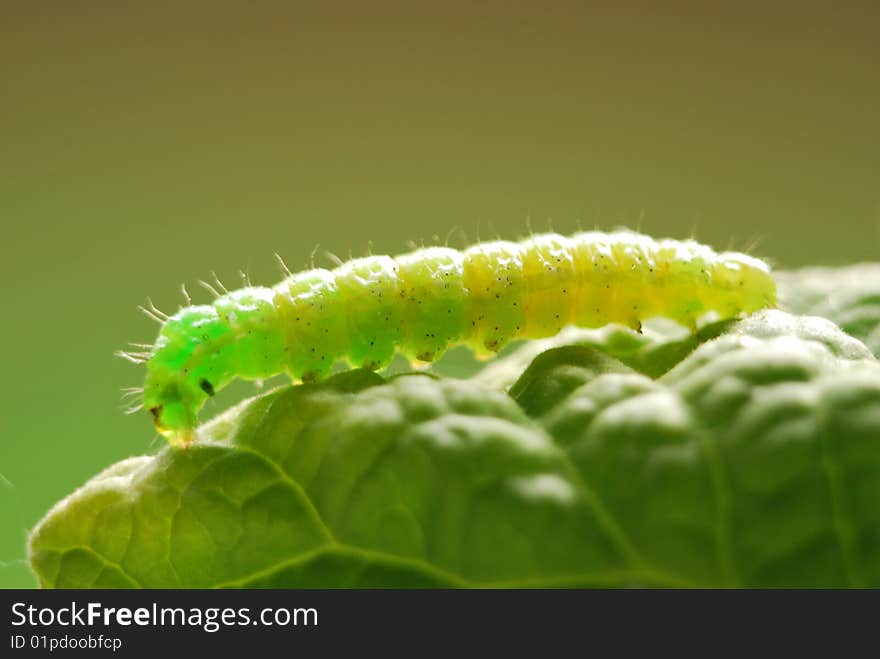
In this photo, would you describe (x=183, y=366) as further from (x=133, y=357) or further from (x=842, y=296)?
(x=842, y=296)

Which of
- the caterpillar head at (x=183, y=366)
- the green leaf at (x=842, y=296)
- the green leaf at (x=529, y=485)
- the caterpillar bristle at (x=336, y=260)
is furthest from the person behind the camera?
the caterpillar bristle at (x=336, y=260)

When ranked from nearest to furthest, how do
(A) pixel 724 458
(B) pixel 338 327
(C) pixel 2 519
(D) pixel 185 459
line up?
1. (A) pixel 724 458
2. (D) pixel 185 459
3. (B) pixel 338 327
4. (C) pixel 2 519

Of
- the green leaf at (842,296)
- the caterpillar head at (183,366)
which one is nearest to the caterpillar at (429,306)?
the caterpillar head at (183,366)

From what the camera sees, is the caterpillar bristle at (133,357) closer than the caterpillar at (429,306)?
No

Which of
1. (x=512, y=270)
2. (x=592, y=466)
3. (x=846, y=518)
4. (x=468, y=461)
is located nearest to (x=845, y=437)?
(x=846, y=518)

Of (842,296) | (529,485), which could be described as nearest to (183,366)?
(529,485)

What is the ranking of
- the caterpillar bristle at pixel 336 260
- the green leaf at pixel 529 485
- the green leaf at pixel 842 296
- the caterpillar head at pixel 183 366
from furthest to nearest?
the caterpillar bristle at pixel 336 260 → the green leaf at pixel 842 296 → the caterpillar head at pixel 183 366 → the green leaf at pixel 529 485

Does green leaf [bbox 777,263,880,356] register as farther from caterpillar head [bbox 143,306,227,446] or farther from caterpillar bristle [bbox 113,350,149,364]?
caterpillar bristle [bbox 113,350,149,364]

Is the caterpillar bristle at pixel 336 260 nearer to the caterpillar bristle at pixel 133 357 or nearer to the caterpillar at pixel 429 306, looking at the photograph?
the caterpillar at pixel 429 306
